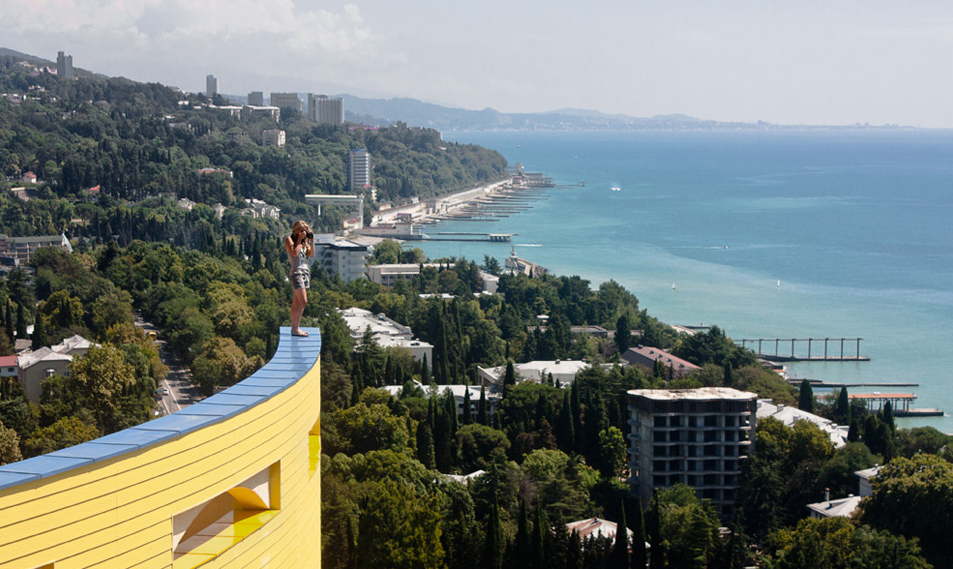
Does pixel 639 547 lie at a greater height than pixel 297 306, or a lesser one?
lesser

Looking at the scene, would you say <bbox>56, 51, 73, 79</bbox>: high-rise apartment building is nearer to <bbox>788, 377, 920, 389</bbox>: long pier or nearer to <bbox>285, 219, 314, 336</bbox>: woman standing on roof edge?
<bbox>788, 377, 920, 389</bbox>: long pier

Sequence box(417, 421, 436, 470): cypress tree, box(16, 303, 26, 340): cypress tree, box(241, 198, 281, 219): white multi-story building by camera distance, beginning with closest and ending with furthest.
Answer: box(417, 421, 436, 470): cypress tree → box(16, 303, 26, 340): cypress tree → box(241, 198, 281, 219): white multi-story building

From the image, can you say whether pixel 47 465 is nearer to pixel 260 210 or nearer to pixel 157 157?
pixel 260 210

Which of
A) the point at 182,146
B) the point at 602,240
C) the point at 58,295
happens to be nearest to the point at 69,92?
the point at 182,146

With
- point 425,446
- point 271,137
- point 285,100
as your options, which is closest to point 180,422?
point 425,446

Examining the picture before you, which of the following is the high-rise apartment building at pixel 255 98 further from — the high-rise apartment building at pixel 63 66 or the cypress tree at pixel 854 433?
the cypress tree at pixel 854 433

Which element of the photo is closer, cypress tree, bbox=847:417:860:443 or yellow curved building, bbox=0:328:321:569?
yellow curved building, bbox=0:328:321:569

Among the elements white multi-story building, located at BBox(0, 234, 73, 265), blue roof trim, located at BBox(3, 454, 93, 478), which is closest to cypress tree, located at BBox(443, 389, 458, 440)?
blue roof trim, located at BBox(3, 454, 93, 478)
